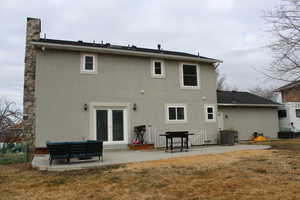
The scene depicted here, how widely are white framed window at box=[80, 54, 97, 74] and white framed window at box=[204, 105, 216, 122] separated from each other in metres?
6.91

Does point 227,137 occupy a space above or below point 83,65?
below

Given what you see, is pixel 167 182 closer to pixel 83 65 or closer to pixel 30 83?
pixel 83 65

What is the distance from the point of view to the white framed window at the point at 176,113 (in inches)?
536

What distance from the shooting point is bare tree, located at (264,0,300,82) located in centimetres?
620

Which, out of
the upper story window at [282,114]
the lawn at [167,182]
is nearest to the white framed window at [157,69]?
the lawn at [167,182]

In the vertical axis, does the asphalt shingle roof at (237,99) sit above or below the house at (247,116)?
above

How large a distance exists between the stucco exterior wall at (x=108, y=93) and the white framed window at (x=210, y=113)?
0.24 m

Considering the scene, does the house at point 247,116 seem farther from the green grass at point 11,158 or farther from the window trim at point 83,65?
the green grass at point 11,158

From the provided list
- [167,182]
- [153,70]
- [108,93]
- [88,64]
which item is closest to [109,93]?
[108,93]

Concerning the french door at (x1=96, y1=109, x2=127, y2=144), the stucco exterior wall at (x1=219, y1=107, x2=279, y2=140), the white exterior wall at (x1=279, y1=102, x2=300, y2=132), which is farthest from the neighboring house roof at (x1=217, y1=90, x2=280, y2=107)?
the french door at (x1=96, y1=109, x2=127, y2=144)

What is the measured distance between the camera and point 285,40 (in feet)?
20.7

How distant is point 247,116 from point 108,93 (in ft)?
36.6

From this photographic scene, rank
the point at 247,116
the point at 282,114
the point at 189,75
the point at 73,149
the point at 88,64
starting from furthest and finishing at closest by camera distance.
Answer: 1. the point at 282,114
2. the point at 247,116
3. the point at 189,75
4. the point at 88,64
5. the point at 73,149

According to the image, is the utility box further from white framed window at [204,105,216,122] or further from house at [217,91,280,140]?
house at [217,91,280,140]
